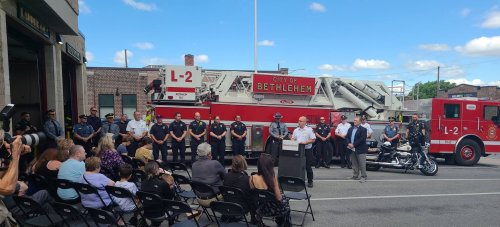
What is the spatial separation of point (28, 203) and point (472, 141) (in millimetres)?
14000

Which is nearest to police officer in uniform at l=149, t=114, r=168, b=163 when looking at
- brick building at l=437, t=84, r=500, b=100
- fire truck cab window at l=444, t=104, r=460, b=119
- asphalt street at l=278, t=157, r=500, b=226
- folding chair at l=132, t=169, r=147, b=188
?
folding chair at l=132, t=169, r=147, b=188

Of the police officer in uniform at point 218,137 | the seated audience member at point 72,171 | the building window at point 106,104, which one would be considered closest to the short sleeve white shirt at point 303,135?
the police officer in uniform at point 218,137

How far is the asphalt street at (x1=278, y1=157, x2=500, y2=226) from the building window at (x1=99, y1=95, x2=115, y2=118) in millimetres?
24912

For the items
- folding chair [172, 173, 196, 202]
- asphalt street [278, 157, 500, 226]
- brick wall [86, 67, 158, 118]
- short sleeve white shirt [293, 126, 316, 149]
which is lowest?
asphalt street [278, 157, 500, 226]

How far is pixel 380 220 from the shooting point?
6.38 m

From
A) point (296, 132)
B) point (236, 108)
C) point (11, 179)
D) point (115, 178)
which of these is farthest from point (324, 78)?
point (11, 179)

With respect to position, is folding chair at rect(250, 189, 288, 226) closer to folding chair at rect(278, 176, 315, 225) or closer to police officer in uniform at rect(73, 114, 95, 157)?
folding chair at rect(278, 176, 315, 225)

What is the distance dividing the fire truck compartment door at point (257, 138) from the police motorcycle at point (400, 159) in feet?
11.6

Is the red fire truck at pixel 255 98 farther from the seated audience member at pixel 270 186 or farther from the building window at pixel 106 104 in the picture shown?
the building window at pixel 106 104

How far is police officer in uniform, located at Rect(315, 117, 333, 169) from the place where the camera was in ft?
40.2

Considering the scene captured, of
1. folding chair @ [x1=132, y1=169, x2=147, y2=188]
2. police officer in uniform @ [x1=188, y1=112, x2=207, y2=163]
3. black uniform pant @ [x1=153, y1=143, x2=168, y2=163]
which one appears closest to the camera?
folding chair @ [x1=132, y1=169, x2=147, y2=188]

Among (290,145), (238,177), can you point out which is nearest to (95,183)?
(238,177)

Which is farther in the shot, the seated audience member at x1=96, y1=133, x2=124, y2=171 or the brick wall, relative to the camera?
the brick wall

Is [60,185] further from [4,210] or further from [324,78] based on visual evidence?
[324,78]
